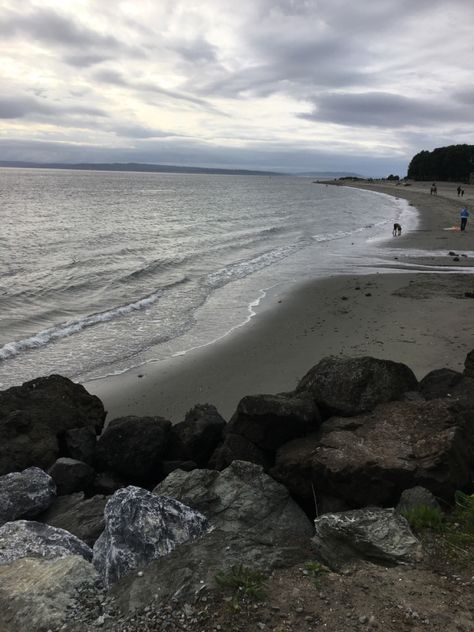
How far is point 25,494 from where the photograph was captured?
5625mm

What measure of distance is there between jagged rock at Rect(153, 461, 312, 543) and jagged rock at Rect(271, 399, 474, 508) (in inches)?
12.8

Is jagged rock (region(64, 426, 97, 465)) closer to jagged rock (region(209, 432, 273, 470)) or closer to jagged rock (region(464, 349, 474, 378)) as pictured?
jagged rock (region(209, 432, 273, 470))

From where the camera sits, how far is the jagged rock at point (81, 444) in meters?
6.84

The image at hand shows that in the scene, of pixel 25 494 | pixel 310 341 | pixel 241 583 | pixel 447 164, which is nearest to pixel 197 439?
pixel 25 494

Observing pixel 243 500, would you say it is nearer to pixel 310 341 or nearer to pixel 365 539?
pixel 365 539

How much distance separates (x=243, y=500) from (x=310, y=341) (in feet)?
27.3

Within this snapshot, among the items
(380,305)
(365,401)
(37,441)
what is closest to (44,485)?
(37,441)

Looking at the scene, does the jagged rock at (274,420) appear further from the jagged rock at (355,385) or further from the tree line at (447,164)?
the tree line at (447,164)

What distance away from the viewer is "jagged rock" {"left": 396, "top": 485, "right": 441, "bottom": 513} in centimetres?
445

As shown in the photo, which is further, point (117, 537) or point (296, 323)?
point (296, 323)

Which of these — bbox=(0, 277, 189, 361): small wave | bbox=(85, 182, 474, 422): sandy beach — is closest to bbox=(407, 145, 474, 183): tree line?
bbox=(85, 182, 474, 422): sandy beach

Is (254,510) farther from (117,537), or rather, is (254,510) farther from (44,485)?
(44,485)

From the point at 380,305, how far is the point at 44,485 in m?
12.7

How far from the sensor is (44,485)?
5.81 metres
